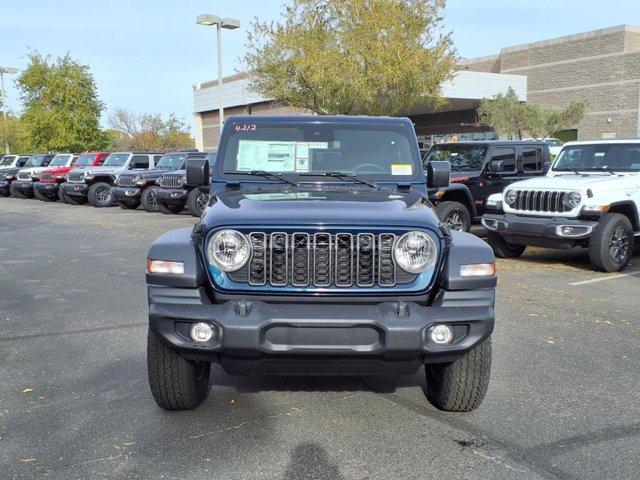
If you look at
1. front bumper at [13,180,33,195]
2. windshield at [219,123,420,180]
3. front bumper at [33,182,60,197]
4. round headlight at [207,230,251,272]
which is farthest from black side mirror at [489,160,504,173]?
front bumper at [13,180,33,195]

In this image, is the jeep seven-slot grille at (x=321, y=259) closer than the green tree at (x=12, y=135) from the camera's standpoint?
Yes

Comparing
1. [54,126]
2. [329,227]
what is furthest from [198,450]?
[54,126]

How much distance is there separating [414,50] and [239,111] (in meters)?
36.9

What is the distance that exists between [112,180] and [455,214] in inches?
546

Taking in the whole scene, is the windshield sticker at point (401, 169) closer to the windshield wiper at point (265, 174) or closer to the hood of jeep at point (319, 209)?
the hood of jeep at point (319, 209)

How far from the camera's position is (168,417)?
391 centimetres

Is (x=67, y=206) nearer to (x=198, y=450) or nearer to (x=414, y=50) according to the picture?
(x=414, y=50)

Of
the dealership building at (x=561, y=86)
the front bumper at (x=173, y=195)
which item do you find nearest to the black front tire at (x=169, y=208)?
the front bumper at (x=173, y=195)

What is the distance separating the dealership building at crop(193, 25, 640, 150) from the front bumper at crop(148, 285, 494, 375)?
35.7 metres

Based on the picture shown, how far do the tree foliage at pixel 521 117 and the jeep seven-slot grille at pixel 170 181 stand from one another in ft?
81.4

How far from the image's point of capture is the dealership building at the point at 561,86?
42.3 m

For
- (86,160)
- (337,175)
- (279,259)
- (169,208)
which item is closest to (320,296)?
(279,259)

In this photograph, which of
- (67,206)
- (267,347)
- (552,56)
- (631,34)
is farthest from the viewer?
(552,56)

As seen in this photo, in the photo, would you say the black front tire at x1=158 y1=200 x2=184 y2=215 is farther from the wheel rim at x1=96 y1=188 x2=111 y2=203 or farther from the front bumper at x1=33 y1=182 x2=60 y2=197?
the front bumper at x1=33 y1=182 x2=60 y2=197
